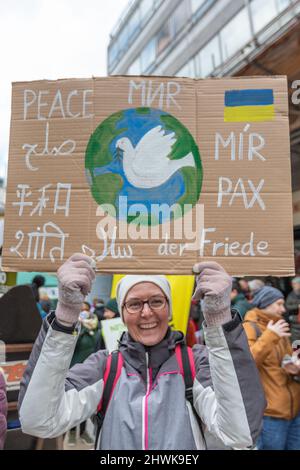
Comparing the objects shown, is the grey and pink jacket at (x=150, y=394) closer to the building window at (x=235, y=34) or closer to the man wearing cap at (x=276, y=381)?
the man wearing cap at (x=276, y=381)

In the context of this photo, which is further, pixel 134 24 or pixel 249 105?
pixel 134 24

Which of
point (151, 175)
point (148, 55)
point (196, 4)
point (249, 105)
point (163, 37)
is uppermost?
point (148, 55)

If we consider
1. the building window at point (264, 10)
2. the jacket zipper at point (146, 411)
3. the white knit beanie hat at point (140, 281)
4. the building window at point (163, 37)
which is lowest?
the jacket zipper at point (146, 411)

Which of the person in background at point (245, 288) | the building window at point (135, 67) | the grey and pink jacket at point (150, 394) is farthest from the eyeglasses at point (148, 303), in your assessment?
the building window at point (135, 67)

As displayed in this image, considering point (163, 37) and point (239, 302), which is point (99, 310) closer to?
point (239, 302)

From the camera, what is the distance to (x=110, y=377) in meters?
1.63

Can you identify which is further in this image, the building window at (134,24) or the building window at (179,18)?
the building window at (134,24)

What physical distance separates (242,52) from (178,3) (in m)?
6.94

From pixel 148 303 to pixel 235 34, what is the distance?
994cm

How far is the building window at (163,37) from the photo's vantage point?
14648 millimetres

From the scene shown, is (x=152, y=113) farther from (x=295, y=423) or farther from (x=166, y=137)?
(x=295, y=423)

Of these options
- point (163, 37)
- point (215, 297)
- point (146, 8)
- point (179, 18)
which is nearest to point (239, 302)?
point (215, 297)

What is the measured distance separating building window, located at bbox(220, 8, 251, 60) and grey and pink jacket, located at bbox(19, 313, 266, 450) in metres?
9.00

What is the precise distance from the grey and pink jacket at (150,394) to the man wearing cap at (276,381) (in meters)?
1.53
